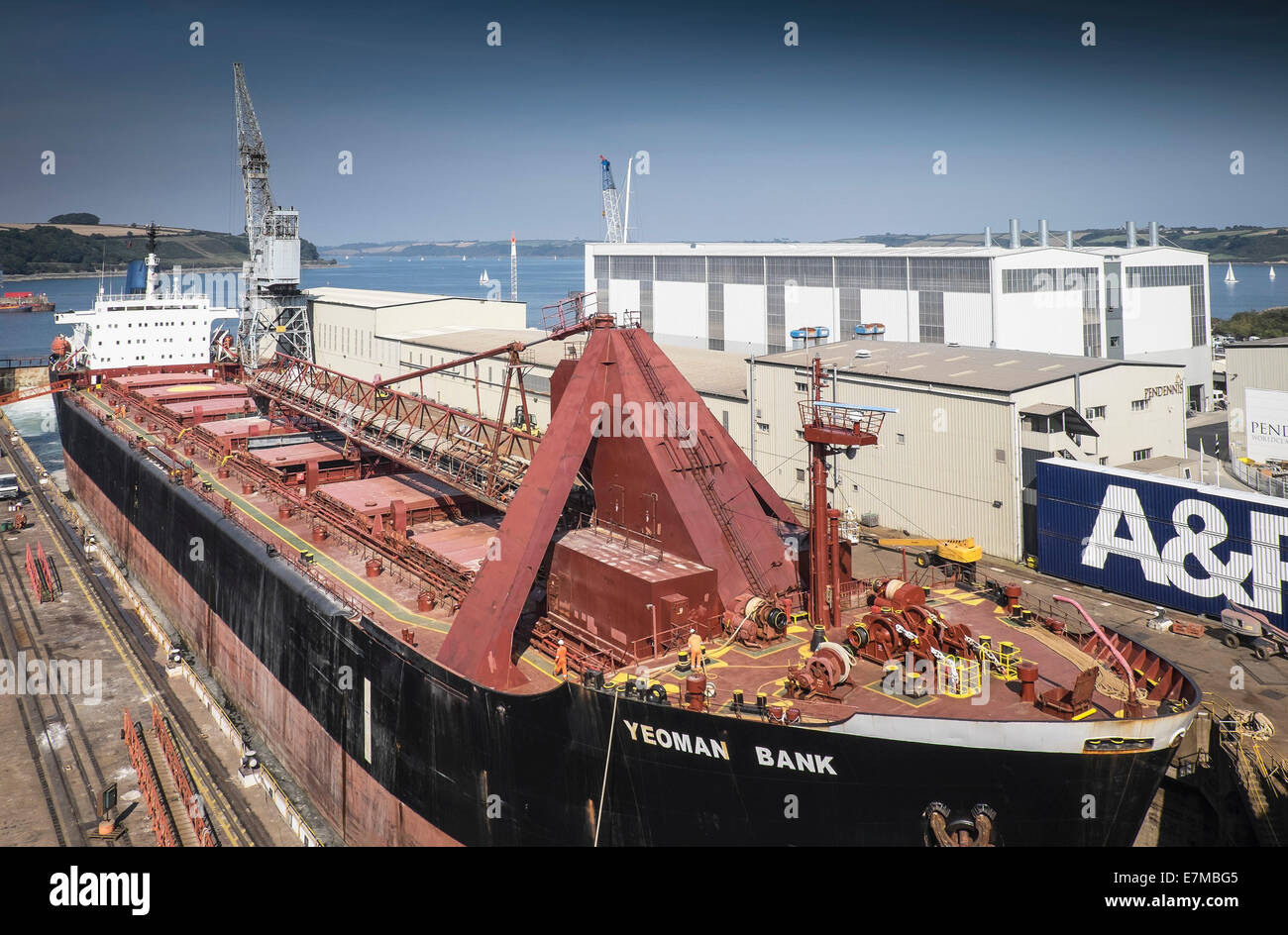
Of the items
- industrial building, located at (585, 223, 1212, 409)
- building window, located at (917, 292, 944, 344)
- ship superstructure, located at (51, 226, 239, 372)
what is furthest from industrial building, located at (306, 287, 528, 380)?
building window, located at (917, 292, 944, 344)

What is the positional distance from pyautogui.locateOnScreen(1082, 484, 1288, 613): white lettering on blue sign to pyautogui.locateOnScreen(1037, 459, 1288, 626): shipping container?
0.08ft

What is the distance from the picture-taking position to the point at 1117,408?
3369 centimetres

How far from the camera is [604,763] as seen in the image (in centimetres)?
1700

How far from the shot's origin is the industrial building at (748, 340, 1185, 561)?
31062 millimetres

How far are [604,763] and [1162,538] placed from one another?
18700 mm

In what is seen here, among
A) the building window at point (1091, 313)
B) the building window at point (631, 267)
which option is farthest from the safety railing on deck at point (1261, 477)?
the building window at point (631, 267)

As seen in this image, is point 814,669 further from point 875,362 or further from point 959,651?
point 875,362

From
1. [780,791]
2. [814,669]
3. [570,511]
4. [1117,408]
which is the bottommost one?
[780,791]

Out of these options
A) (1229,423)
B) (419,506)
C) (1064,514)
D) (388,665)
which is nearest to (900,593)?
(388,665)

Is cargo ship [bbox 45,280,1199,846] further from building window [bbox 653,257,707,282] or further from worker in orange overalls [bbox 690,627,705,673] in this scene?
building window [bbox 653,257,707,282]

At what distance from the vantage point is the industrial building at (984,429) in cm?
3106

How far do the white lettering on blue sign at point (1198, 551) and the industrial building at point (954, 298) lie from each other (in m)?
19.7

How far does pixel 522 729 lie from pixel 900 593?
7.73 meters

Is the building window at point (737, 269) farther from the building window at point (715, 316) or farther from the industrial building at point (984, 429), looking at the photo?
the industrial building at point (984, 429)
